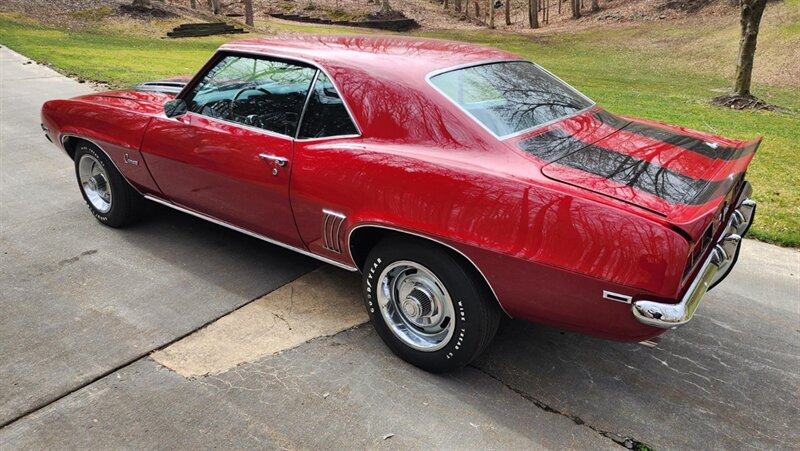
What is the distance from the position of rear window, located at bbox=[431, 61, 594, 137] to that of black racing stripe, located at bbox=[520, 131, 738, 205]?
0.20 metres

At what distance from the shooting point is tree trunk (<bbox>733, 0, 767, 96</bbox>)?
12.0m

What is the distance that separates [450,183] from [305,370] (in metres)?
1.19

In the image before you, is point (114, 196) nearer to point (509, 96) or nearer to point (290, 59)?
point (290, 59)

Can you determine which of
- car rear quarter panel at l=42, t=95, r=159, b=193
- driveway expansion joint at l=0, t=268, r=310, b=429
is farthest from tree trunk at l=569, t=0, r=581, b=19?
driveway expansion joint at l=0, t=268, r=310, b=429

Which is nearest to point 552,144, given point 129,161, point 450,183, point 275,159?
point 450,183

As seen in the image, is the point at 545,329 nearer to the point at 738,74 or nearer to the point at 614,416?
the point at 614,416

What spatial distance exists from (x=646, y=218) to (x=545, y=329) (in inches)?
50.0

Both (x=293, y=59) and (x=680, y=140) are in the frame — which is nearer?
(x=680, y=140)

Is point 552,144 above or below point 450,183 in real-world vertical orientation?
above

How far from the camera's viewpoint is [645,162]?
9.05ft

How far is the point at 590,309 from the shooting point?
7.83 ft

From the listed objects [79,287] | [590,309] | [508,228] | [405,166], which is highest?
[405,166]

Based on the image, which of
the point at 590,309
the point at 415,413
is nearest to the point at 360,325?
the point at 415,413

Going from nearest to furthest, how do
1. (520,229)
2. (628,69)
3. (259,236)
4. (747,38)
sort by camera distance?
1. (520,229)
2. (259,236)
3. (747,38)
4. (628,69)
